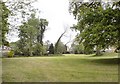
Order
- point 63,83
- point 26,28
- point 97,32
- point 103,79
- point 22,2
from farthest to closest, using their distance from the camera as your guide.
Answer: point 97,32 < point 26,28 < point 22,2 < point 103,79 < point 63,83

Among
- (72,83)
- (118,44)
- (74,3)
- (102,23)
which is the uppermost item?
(74,3)

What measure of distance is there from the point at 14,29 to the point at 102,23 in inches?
148

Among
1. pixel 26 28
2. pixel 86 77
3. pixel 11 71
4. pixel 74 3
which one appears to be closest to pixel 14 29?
pixel 26 28

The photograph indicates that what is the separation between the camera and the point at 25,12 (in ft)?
28.8

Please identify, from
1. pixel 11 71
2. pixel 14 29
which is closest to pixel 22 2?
pixel 14 29

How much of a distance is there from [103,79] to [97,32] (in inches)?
168

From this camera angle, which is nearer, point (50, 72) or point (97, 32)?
point (50, 72)

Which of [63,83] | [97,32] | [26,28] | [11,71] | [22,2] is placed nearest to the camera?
[63,83]

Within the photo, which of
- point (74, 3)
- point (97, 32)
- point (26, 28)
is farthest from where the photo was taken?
point (74, 3)

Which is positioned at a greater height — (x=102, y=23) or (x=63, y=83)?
(x=102, y=23)

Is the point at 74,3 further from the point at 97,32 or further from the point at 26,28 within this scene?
the point at 26,28

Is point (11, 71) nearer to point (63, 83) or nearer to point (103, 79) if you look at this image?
point (63, 83)

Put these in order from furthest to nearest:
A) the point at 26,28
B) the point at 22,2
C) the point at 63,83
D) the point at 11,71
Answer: the point at 26,28 → the point at 22,2 → the point at 11,71 → the point at 63,83

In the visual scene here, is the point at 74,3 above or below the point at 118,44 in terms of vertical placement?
above
